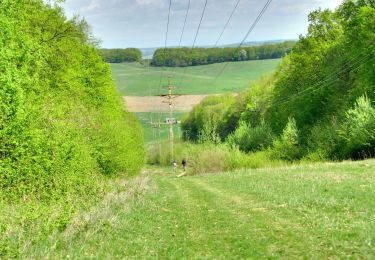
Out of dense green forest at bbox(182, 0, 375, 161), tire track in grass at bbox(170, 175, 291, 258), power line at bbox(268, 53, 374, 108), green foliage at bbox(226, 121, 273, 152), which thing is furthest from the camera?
green foliage at bbox(226, 121, 273, 152)

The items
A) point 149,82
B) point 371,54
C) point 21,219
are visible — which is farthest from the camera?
point 149,82

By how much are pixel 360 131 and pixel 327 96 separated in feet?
67.8

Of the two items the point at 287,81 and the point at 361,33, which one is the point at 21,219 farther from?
the point at 287,81

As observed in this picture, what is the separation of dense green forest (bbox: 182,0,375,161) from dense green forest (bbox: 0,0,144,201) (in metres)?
25.6

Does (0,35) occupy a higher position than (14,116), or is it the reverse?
(0,35)

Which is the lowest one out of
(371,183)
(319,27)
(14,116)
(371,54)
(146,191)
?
(146,191)

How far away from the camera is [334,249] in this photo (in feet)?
39.6

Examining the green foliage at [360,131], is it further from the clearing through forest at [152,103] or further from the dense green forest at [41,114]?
the clearing through forest at [152,103]

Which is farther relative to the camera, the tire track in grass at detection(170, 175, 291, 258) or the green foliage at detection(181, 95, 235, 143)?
the green foliage at detection(181, 95, 235, 143)

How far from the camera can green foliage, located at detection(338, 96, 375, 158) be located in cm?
4598

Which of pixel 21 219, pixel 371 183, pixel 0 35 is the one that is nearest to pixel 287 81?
pixel 371 183

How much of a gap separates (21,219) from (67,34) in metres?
26.2


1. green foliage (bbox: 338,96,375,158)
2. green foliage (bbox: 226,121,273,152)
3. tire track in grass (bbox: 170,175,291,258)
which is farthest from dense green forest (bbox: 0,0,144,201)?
green foliage (bbox: 226,121,273,152)

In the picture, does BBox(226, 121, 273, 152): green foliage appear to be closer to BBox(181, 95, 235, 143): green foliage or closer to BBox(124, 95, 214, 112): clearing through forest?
BBox(181, 95, 235, 143): green foliage
